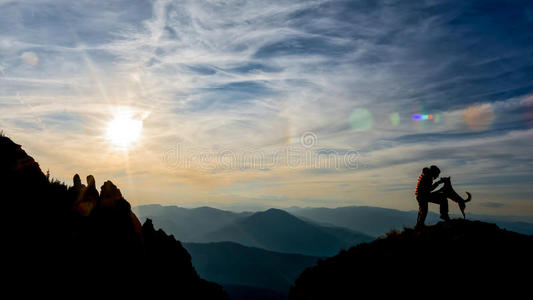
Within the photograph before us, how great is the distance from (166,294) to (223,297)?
10.1m

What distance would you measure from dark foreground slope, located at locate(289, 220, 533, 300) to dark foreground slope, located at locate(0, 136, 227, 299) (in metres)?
14.8

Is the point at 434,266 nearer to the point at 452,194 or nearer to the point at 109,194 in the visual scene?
the point at 452,194

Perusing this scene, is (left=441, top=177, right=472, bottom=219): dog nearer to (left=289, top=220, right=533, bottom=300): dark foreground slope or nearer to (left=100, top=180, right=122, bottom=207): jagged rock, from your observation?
(left=289, top=220, right=533, bottom=300): dark foreground slope

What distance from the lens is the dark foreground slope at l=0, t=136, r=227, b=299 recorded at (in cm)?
1859

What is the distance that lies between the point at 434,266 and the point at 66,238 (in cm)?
2387

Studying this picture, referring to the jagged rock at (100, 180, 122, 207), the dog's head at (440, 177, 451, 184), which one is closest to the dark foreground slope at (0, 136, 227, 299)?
the jagged rock at (100, 180, 122, 207)

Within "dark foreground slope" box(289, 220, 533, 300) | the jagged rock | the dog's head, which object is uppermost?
the dog's head

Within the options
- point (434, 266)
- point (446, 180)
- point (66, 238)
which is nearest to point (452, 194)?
point (446, 180)

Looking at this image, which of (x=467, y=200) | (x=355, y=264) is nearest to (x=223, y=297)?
(x=355, y=264)

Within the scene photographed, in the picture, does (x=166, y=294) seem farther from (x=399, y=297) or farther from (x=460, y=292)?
(x=460, y=292)

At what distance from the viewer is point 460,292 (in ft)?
40.9

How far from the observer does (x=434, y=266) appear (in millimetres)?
14141

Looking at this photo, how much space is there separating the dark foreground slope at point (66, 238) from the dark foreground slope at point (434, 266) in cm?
1478

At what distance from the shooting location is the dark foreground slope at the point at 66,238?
732 inches
